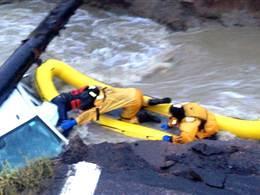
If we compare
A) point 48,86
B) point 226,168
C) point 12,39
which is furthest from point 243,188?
point 12,39

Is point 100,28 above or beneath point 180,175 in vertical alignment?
beneath

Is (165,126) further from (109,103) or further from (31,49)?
(31,49)

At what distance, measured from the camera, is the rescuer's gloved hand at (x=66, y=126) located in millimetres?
6789

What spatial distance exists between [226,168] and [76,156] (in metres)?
1.02

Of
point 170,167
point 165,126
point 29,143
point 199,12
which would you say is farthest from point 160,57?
point 170,167

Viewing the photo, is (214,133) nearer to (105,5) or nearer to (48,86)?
(48,86)

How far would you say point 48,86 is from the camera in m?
7.91

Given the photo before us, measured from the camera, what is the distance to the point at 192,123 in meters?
6.48

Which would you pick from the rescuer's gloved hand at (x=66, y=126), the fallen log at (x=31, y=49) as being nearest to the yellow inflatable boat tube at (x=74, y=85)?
the fallen log at (x=31, y=49)

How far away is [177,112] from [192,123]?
31 cm

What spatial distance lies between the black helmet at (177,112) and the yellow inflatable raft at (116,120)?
0.22m

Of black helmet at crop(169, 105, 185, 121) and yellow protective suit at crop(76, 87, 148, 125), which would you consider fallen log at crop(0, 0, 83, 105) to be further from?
black helmet at crop(169, 105, 185, 121)

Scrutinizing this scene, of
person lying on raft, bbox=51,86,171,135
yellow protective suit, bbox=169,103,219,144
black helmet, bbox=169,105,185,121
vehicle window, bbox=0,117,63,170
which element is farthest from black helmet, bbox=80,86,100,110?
vehicle window, bbox=0,117,63,170

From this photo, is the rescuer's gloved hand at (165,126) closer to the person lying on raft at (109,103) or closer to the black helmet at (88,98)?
the person lying on raft at (109,103)
